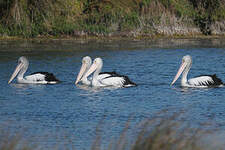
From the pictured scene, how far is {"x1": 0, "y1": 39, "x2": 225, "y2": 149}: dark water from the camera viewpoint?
32.6 feet

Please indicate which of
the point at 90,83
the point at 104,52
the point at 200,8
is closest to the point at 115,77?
the point at 90,83

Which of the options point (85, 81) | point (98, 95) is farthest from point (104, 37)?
point (98, 95)

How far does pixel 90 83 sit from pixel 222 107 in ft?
13.9

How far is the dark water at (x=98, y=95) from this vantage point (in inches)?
392

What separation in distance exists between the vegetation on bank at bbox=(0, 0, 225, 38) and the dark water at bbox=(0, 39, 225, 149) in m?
1.70

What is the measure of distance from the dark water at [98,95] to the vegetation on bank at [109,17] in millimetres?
1699

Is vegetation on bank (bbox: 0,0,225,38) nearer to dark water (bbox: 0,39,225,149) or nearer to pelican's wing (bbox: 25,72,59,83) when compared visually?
dark water (bbox: 0,39,225,149)

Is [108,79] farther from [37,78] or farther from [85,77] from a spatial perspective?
[37,78]

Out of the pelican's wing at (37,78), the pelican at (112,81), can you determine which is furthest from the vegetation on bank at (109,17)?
the pelican at (112,81)

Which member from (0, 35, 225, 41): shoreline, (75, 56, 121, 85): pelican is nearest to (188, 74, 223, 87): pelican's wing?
(75, 56, 121, 85): pelican

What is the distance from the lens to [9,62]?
779 inches

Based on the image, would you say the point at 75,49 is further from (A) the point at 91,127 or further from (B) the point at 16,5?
(A) the point at 91,127

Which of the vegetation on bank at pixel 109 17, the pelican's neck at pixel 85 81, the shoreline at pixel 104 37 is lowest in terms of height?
the pelican's neck at pixel 85 81

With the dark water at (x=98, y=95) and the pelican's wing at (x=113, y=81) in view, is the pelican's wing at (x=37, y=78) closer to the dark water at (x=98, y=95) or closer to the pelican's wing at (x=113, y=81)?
the dark water at (x=98, y=95)
